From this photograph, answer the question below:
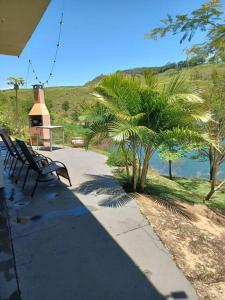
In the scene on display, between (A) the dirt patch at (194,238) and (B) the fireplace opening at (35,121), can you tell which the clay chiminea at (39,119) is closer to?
(B) the fireplace opening at (35,121)

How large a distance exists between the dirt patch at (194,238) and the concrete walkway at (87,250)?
5.9 inches

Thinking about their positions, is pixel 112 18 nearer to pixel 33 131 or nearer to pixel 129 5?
pixel 129 5

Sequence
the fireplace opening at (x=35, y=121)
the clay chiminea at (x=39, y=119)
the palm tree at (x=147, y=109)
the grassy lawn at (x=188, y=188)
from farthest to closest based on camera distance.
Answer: the fireplace opening at (x=35, y=121)
the clay chiminea at (x=39, y=119)
the grassy lawn at (x=188, y=188)
the palm tree at (x=147, y=109)

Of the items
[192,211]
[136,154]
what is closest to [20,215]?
[136,154]

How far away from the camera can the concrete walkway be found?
2.60m

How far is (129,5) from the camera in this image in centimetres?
1086

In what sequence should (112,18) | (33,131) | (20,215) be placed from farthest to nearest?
(112,18)
(33,131)
(20,215)

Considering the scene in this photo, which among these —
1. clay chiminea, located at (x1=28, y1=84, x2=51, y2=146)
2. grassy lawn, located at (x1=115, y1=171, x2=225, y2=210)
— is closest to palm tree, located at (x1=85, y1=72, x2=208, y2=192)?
grassy lawn, located at (x1=115, y1=171, x2=225, y2=210)

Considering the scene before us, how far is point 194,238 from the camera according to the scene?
3.86 metres

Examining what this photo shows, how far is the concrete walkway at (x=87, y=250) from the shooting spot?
8.52 feet

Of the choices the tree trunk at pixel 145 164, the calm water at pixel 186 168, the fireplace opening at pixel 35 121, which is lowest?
the calm water at pixel 186 168

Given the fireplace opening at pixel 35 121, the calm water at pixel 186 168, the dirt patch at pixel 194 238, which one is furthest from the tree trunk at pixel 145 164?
the calm water at pixel 186 168

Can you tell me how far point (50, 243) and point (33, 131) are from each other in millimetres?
9052

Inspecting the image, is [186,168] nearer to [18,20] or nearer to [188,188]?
[188,188]
